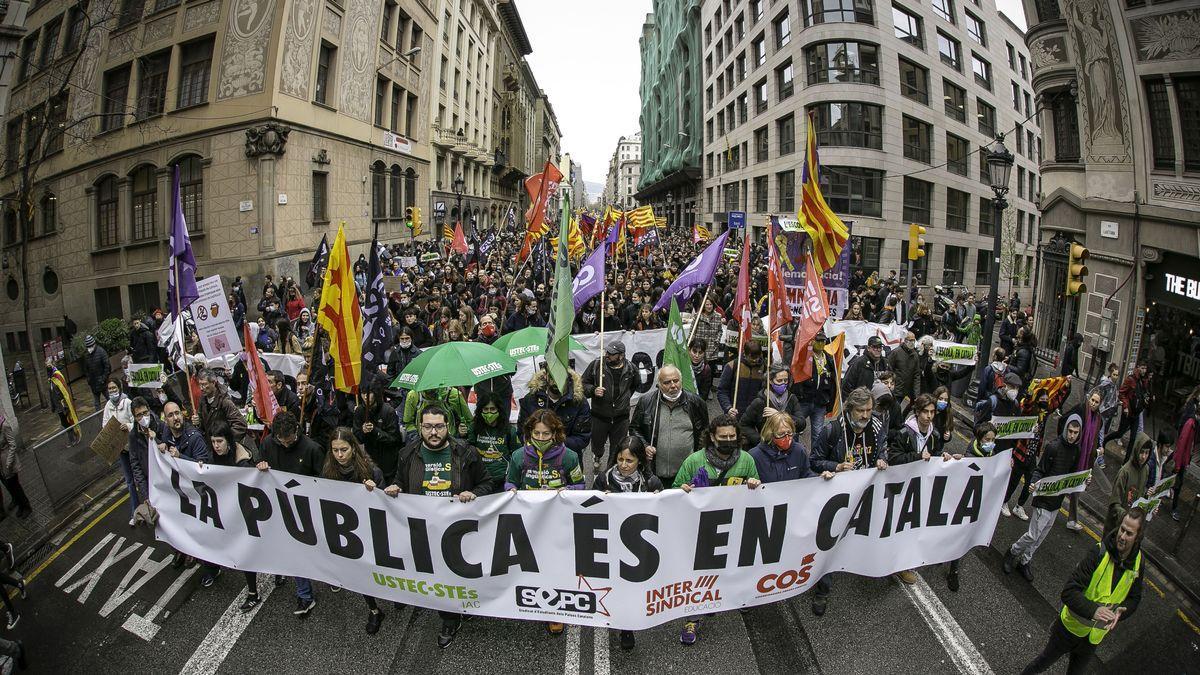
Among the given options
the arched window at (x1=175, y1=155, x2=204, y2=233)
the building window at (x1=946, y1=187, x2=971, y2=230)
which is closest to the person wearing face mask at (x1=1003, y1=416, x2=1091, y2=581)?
the arched window at (x1=175, y1=155, x2=204, y2=233)

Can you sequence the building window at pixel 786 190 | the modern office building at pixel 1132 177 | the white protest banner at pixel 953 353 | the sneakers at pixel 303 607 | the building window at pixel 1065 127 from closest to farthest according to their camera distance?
the sneakers at pixel 303 607 < the white protest banner at pixel 953 353 < the modern office building at pixel 1132 177 < the building window at pixel 1065 127 < the building window at pixel 786 190

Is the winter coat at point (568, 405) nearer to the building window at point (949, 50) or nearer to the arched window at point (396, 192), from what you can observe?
the arched window at point (396, 192)

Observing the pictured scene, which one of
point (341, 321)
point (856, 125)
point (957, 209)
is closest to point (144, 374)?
point (341, 321)

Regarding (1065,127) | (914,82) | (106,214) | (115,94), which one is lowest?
(106,214)

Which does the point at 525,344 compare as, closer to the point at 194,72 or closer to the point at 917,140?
the point at 194,72

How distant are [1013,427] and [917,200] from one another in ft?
97.6

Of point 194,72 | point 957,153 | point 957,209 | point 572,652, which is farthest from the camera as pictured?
point 957,209

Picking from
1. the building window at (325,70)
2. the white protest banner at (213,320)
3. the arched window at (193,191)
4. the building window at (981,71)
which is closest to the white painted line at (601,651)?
the white protest banner at (213,320)

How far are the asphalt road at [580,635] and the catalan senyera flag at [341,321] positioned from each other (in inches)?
85.3

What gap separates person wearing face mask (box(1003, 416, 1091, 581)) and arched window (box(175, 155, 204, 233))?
24365 mm

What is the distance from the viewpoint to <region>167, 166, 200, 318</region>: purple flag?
676cm

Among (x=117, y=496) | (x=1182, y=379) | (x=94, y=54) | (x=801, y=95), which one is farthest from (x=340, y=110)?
(x=1182, y=379)

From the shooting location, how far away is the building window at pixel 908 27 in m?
30.6

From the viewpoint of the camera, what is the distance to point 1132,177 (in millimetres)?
12016
